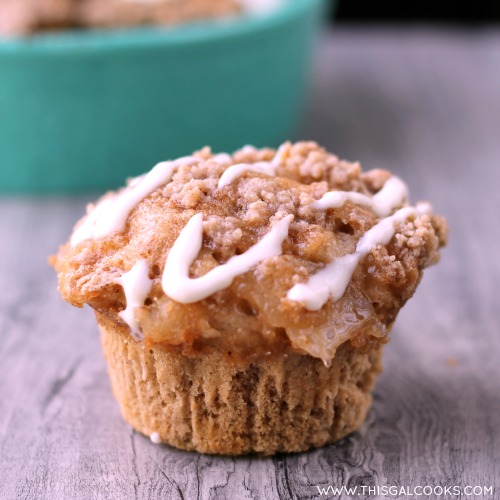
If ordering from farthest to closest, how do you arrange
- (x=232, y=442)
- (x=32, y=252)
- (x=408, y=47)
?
(x=408, y=47) < (x=32, y=252) < (x=232, y=442)

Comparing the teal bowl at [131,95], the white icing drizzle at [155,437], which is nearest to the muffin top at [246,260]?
the white icing drizzle at [155,437]

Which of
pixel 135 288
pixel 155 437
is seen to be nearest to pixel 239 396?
pixel 155 437

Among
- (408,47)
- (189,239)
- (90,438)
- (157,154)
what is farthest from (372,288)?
(408,47)

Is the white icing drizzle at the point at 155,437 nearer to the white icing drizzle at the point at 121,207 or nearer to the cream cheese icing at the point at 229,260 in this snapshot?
the cream cheese icing at the point at 229,260

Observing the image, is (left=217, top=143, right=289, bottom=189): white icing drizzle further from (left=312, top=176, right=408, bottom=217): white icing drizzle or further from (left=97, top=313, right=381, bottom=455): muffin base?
(left=97, top=313, right=381, bottom=455): muffin base

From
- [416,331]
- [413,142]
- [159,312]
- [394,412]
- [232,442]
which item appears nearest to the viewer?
[159,312]

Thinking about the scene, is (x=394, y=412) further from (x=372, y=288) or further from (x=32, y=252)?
(x=32, y=252)

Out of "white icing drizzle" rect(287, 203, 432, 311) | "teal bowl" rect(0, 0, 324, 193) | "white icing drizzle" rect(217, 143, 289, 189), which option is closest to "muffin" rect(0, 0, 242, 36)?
"teal bowl" rect(0, 0, 324, 193)
